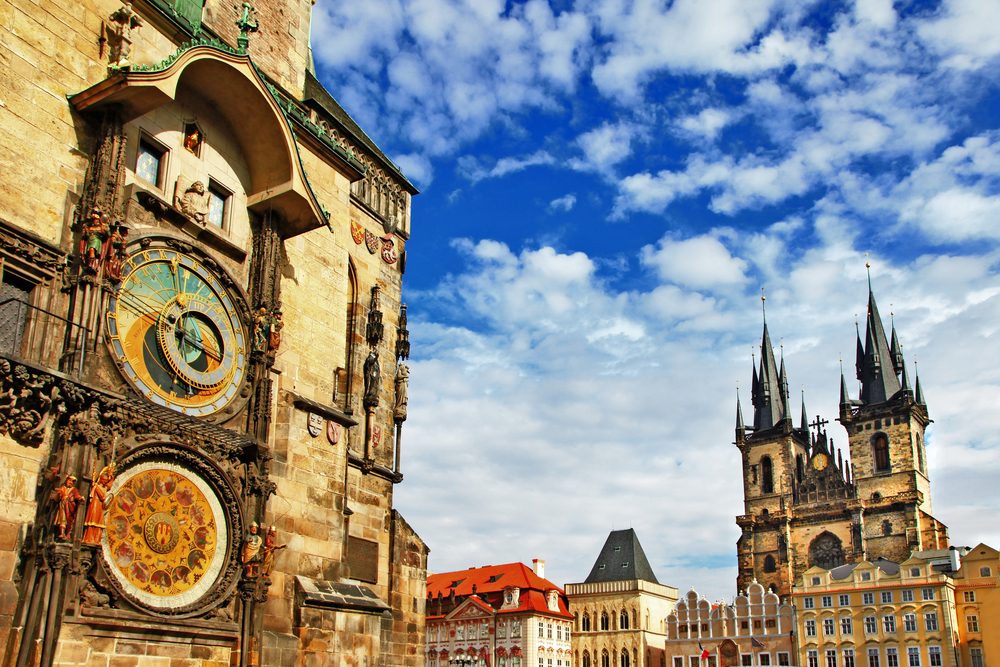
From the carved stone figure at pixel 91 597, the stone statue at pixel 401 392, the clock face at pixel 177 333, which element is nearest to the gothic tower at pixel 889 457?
the stone statue at pixel 401 392

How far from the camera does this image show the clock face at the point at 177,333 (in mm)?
10234

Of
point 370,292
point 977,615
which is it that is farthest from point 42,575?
point 977,615

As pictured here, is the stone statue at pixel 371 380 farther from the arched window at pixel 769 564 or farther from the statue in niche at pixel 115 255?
the arched window at pixel 769 564

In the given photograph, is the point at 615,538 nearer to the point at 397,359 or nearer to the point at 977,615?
the point at 977,615

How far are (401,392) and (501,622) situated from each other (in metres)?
48.4

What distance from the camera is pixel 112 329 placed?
32.8 feet

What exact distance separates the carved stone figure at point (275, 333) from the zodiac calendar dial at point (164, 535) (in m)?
2.27

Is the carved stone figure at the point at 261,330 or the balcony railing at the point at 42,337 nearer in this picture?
the balcony railing at the point at 42,337

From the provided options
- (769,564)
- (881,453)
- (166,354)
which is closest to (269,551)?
(166,354)

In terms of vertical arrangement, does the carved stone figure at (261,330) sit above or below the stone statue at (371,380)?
below

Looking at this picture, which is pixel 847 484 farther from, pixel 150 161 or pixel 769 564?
pixel 150 161

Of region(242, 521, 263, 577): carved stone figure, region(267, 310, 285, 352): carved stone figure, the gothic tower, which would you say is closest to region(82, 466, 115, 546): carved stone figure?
region(242, 521, 263, 577): carved stone figure

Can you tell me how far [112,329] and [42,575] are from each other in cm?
283

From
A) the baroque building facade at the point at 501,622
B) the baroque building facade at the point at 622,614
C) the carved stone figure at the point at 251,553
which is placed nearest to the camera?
the carved stone figure at the point at 251,553
